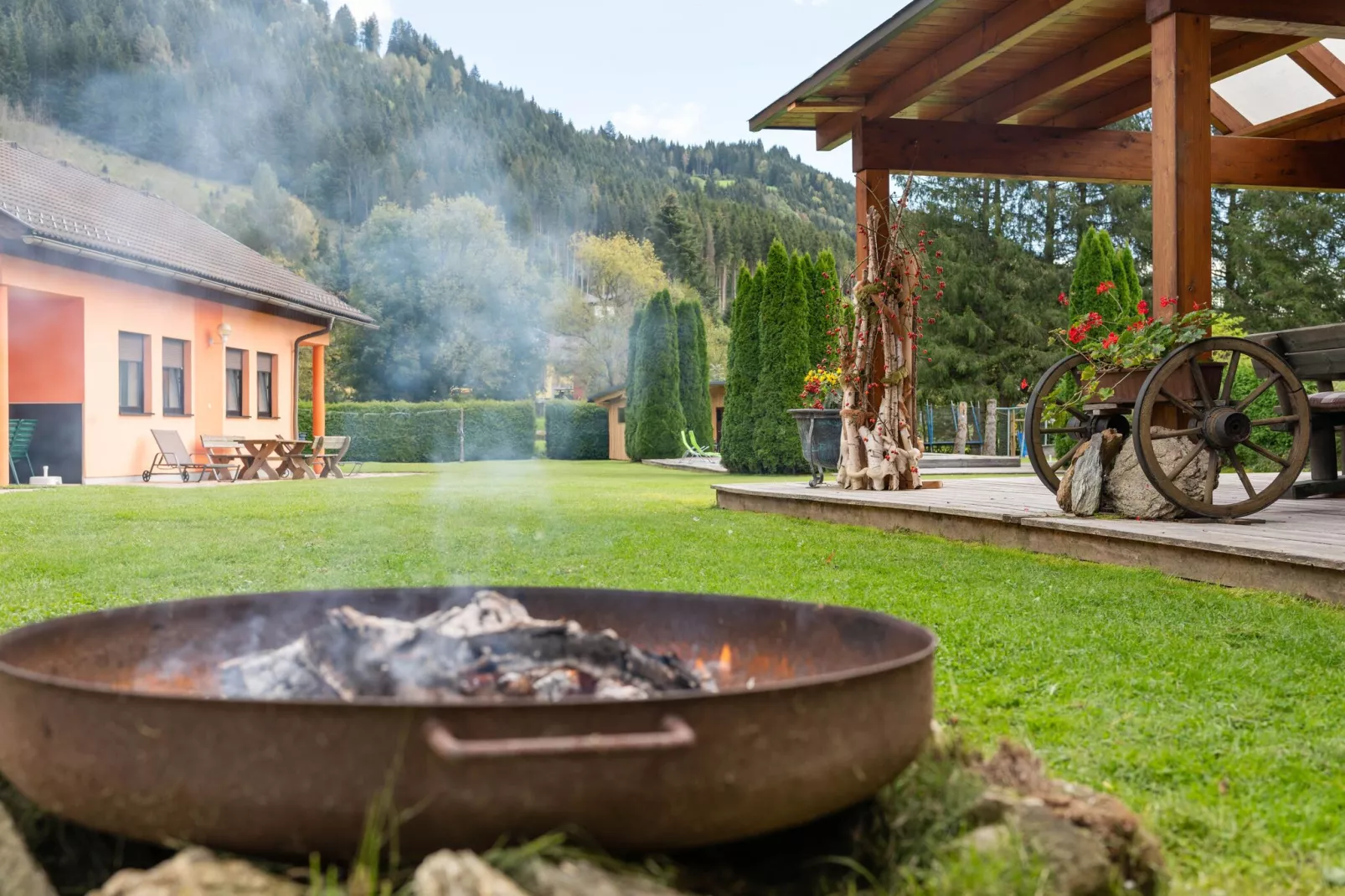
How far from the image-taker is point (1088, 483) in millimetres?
5039

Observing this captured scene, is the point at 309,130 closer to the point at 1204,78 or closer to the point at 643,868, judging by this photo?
the point at 1204,78

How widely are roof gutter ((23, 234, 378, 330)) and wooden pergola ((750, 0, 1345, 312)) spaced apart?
786 cm

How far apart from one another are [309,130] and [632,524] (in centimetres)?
297

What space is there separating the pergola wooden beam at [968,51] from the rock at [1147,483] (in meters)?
2.40

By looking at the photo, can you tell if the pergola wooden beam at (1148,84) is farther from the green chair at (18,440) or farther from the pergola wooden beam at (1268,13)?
the green chair at (18,440)

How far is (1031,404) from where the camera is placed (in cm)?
552

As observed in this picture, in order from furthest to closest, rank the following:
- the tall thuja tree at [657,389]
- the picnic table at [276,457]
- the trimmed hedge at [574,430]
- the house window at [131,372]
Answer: the trimmed hedge at [574,430]
the tall thuja tree at [657,389]
the house window at [131,372]
the picnic table at [276,457]

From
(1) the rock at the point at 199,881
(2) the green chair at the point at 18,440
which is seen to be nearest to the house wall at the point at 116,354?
(2) the green chair at the point at 18,440

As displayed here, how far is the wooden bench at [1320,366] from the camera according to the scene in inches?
186

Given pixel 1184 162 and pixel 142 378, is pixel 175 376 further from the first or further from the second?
pixel 1184 162

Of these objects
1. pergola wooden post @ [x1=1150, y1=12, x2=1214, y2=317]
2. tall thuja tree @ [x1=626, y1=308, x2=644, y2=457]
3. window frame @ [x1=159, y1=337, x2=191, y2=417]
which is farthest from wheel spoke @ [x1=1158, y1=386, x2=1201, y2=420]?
tall thuja tree @ [x1=626, y1=308, x2=644, y2=457]

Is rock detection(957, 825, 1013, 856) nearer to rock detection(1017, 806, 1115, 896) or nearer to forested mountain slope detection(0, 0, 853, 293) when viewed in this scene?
rock detection(1017, 806, 1115, 896)

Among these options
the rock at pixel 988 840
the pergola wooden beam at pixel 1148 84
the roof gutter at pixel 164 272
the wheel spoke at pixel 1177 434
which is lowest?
the rock at pixel 988 840

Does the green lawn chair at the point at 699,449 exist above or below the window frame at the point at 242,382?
below
